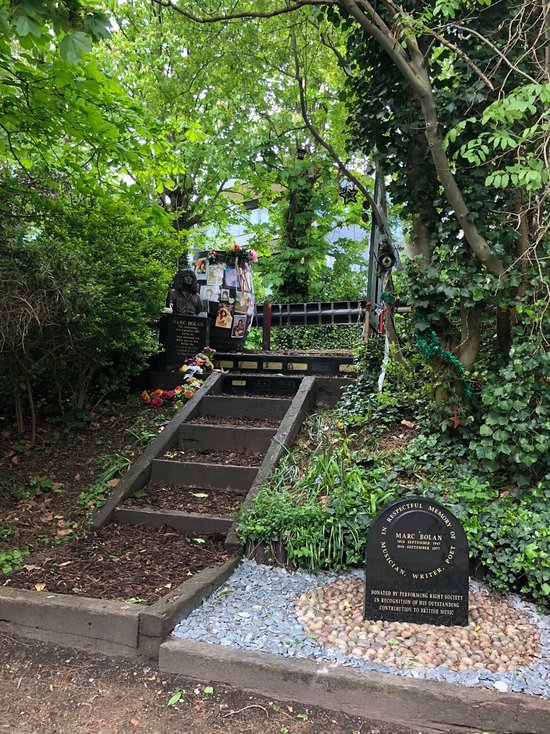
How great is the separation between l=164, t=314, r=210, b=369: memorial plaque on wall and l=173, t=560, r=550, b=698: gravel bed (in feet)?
15.0

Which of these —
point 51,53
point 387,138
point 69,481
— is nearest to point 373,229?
point 387,138

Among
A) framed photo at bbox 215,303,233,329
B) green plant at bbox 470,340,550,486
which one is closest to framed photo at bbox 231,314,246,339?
framed photo at bbox 215,303,233,329

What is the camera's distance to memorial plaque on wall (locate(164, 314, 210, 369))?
795 cm

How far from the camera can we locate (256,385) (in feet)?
23.7

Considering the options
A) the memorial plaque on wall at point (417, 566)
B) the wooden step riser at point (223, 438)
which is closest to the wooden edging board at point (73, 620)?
the memorial plaque on wall at point (417, 566)

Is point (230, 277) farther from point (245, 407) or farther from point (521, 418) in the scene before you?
point (521, 418)

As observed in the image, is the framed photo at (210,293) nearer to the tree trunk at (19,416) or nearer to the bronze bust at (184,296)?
the bronze bust at (184,296)

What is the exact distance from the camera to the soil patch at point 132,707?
104 inches

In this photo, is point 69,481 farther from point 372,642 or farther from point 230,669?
point 372,642

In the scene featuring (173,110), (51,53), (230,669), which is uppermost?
(173,110)

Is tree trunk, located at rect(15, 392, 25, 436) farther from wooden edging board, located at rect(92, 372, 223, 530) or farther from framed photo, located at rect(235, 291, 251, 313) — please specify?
framed photo, located at rect(235, 291, 251, 313)

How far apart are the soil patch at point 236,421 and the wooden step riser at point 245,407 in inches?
1.8

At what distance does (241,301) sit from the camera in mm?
10789

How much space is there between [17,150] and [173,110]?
5741mm
